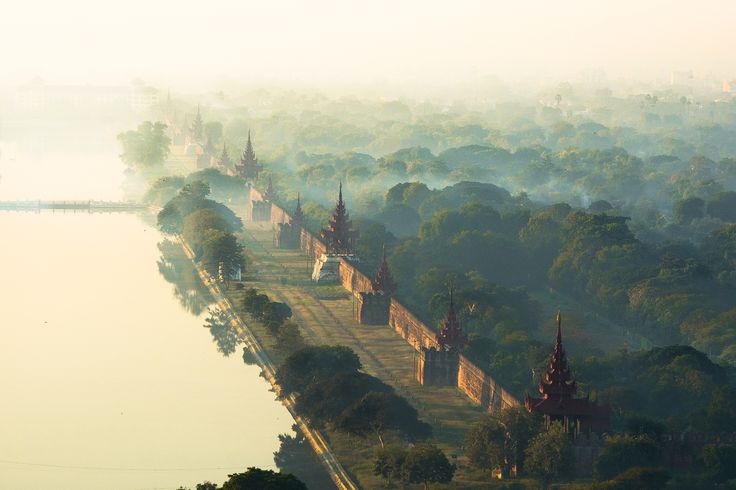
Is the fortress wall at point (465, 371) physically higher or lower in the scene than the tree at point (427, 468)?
higher

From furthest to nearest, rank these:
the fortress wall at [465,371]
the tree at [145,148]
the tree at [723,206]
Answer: the tree at [145,148] → the tree at [723,206] → the fortress wall at [465,371]

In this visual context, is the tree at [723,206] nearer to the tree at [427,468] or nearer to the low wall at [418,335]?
the low wall at [418,335]

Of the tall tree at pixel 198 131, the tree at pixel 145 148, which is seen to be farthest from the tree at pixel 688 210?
the tall tree at pixel 198 131

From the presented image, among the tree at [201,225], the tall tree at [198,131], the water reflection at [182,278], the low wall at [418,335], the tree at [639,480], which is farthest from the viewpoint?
the tall tree at [198,131]

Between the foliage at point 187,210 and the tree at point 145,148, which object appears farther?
the tree at point 145,148

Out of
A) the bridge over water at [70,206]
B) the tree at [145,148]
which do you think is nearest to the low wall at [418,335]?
the bridge over water at [70,206]

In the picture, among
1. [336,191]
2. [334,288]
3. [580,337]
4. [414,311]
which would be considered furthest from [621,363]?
[336,191]

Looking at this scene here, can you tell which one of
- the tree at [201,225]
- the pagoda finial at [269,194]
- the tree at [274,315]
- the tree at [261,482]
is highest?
the pagoda finial at [269,194]
